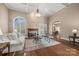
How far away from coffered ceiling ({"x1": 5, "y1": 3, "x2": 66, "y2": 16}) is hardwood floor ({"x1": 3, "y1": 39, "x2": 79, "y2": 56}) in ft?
2.29

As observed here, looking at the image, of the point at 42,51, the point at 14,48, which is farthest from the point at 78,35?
the point at 14,48

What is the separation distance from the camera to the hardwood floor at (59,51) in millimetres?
2428

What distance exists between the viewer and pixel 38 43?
247 centimetres

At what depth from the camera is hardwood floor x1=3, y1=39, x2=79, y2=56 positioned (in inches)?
95.6

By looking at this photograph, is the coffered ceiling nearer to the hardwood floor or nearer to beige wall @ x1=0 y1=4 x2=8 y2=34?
beige wall @ x1=0 y1=4 x2=8 y2=34

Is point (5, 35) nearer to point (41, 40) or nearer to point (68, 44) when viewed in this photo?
point (41, 40)

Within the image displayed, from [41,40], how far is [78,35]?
75 cm

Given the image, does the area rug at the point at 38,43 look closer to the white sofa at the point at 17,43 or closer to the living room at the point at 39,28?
the living room at the point at 39,28

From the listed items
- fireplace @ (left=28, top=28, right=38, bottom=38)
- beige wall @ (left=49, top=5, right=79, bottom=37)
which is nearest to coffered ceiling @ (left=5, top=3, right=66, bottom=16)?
beige wall @ (left=49, top=5, right=79, bottom=37)

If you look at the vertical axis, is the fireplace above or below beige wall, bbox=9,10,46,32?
below

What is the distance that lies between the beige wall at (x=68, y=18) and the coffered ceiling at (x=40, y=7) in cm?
10

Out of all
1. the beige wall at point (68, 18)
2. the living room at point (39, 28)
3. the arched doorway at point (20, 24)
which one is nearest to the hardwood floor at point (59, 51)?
the living room at point (39, 28)

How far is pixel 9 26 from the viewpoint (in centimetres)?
240

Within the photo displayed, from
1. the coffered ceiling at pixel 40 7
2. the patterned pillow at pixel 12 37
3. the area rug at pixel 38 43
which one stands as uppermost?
the coffered ceiling at pixel 40 7
